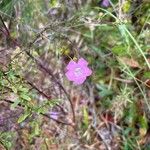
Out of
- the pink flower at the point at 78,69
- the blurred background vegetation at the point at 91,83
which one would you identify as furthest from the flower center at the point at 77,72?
the blurred background vegetation at the point at 91,83

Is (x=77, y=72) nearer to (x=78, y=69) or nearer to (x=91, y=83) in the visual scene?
(x=78, y=69)

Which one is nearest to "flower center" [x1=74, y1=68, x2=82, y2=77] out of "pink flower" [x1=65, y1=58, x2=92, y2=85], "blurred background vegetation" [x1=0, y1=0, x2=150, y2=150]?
"pink flower" [x1=65, y1=58, x2=92, y2=85]

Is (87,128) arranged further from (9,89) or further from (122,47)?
(9,89)

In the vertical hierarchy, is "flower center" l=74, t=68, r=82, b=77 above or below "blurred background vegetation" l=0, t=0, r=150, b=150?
above

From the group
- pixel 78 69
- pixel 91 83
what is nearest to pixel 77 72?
pixel 78 69

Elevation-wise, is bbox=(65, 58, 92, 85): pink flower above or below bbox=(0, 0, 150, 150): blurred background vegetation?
above

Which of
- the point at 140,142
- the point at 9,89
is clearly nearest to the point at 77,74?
the point at 9,89

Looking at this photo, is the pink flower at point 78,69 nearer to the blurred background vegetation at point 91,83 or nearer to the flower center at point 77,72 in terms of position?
the flower center at point 77,72

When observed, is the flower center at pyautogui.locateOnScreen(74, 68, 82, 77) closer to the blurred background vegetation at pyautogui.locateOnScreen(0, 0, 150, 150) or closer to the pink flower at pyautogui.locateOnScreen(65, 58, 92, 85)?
the pink flower at pyautogui.locateOnScreen(65, 58, 92, 85)

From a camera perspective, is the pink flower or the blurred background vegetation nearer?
the pink flower

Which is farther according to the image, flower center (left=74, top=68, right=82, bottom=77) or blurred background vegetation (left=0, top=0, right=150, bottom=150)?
blurred background vegetation (left=0, top=0, right=150, bottom=150)

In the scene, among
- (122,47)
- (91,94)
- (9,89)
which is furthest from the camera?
(91,94)
